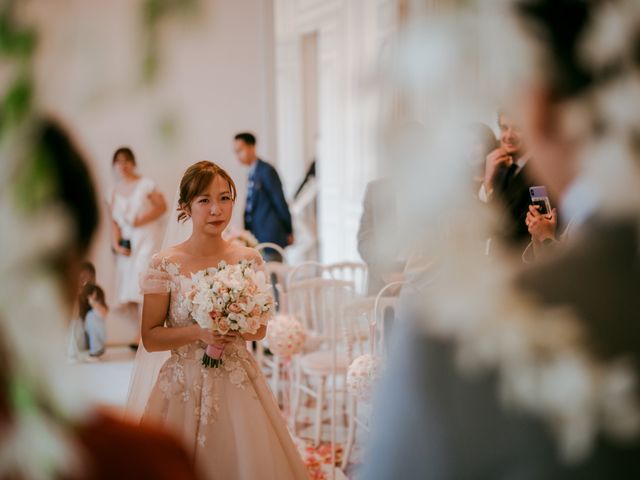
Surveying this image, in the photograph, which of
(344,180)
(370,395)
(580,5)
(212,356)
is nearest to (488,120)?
(580,5)

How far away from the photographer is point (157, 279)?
9.55 feet

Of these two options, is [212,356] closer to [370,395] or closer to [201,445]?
[201,445]

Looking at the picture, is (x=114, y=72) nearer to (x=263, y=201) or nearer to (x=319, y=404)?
(x=319, y=404)

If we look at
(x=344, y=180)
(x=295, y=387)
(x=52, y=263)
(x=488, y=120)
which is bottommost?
(x=295, y=387)

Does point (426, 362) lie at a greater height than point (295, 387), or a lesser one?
greater

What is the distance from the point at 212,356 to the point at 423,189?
2.27 m

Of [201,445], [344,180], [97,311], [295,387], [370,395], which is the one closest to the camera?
[201,445]

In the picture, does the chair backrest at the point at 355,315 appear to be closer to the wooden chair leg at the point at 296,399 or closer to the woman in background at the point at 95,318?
the wooden chair leg at the point at 296,399

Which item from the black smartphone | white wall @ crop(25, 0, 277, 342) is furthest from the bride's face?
white wall @ crop(25, 0, 277, 342)

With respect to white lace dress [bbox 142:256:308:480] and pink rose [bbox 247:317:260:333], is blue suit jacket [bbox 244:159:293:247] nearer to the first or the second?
white lace dress [bbox 142:256:308:480]

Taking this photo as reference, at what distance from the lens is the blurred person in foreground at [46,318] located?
27.2 inches

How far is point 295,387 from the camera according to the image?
17.8 ft

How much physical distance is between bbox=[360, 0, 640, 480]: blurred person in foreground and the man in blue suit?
5.86 meters

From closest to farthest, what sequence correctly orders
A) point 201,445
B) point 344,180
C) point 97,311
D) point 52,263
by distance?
point 52,263 → point 201,445 → point 97,311 → point 344,180
